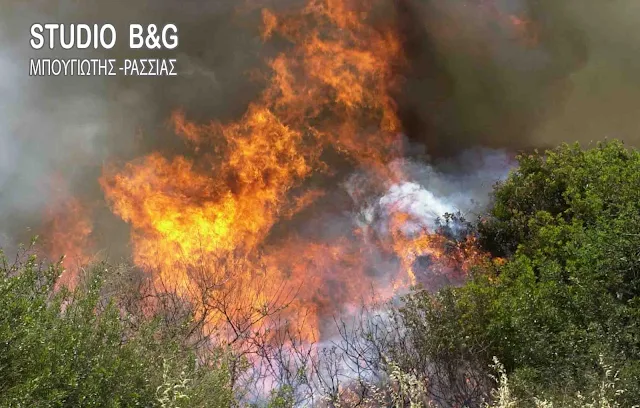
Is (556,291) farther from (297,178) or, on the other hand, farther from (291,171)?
(291,171)

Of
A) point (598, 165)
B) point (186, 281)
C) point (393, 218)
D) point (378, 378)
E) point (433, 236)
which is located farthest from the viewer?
point (393, 218)

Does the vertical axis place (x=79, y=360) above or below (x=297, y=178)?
below

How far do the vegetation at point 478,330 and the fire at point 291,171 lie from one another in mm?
6202

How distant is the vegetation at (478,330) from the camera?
8375 millimetres

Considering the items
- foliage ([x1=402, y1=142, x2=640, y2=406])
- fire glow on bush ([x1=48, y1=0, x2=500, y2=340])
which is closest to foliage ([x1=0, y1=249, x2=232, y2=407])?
foliage ([x1=402, y1=142, x2=640, y2=406])

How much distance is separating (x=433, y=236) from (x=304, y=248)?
7.90 m

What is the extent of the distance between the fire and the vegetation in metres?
6.20

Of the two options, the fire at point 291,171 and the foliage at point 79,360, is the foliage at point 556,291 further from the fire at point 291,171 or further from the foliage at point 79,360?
the fire at point 291,171

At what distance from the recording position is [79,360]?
29.0 feet

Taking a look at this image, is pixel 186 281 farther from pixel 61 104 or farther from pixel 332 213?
pixel 61 104

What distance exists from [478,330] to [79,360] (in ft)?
45.2

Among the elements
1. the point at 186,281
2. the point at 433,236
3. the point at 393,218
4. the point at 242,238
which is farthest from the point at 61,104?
the point at 433,236

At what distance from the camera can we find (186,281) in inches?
976

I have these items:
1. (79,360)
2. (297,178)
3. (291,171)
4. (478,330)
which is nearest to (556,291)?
(478,330)
